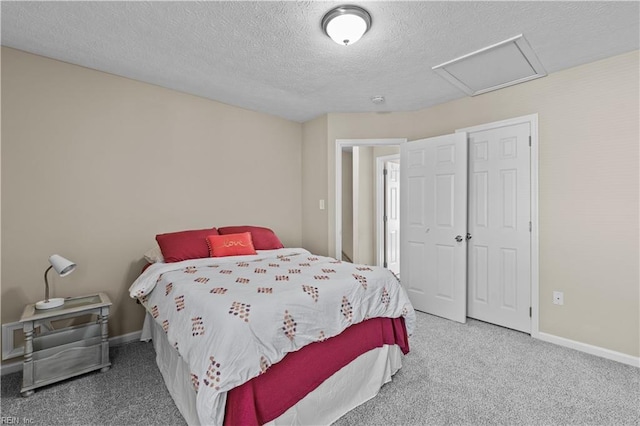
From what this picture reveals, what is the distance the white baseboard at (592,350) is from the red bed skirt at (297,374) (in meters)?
1.70

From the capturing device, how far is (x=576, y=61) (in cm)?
252

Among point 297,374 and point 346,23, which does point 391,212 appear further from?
point 297,374

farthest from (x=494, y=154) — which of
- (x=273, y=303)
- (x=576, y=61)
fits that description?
(x=273, y=303)

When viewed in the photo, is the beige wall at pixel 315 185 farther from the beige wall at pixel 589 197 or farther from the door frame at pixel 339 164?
the beige wall at pixel 589 197

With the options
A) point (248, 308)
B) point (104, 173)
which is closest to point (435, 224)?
point (248, 308)

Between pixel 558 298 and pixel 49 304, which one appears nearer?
pixel 49 304

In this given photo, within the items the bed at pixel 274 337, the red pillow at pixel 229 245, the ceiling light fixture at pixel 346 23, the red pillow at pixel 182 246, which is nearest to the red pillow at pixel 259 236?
the red pillow at pixel 229 245

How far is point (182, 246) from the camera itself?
8.89ft

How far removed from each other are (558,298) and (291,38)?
307 centimetres

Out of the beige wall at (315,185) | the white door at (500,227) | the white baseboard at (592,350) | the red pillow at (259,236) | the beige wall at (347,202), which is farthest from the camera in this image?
the beige wall at (347,202)

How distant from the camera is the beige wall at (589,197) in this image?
A: 2406 millimetres

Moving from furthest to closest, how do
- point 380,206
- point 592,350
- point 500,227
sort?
point 380,206 < point 500,227 < point 592,350

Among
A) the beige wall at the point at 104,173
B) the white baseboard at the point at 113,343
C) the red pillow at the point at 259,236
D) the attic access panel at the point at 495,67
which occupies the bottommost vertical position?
the white baseboard at the point at 113,343

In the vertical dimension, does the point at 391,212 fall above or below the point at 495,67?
below
